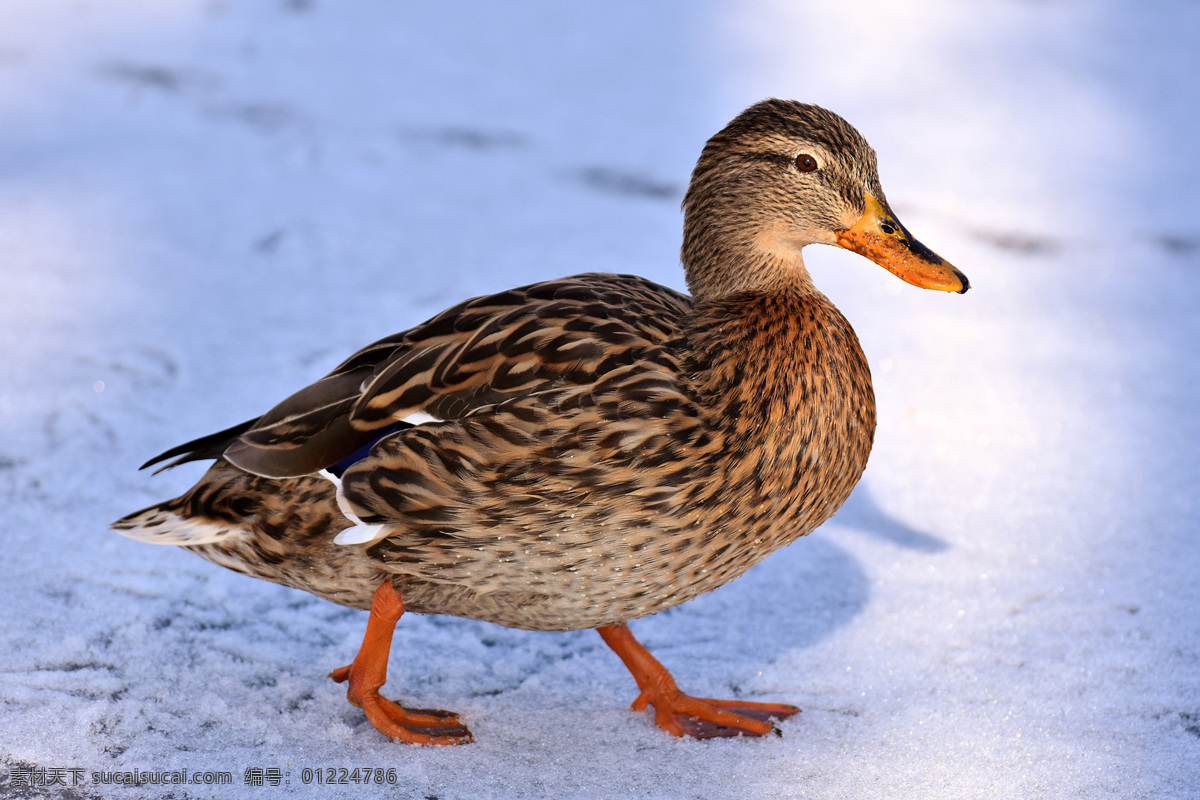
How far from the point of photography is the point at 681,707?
3.07 m

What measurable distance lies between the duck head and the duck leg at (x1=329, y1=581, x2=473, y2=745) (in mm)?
1076

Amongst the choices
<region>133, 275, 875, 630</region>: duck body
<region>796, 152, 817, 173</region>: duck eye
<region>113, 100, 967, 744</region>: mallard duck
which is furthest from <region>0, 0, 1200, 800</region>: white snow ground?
<region>796, 152, 817, 173</region>: duck eye

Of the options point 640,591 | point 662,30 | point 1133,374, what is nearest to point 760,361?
point 640,591

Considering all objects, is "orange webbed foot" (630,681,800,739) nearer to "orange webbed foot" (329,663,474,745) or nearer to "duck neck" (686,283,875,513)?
"orange webbed foot" (329,663,474,745)

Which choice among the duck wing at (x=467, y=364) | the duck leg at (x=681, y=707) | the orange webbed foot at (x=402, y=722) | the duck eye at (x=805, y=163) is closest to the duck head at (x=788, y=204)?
the duck eye at (x=805, y=163)

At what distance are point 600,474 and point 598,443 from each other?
0.07 meters

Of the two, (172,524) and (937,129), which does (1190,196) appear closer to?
(937,129)

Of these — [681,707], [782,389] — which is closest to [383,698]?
[681,707]

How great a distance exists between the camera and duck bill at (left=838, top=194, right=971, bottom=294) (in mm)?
2930

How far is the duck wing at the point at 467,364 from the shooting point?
8.93ft

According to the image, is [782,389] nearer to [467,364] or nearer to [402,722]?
[467,364]

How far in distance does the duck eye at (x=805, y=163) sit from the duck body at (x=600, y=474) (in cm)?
Answer: 30

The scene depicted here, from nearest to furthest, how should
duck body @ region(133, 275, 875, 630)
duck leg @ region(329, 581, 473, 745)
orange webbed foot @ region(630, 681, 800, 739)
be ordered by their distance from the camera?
duck body @ region(133, 275, 875, 630)
duck leg @ region(329, 581, 473, 745)
orange webbed foot @ region(630, 681, 800, 739)

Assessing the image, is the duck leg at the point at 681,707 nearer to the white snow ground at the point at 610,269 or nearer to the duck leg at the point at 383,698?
the white snow ground at the point at 610,269
